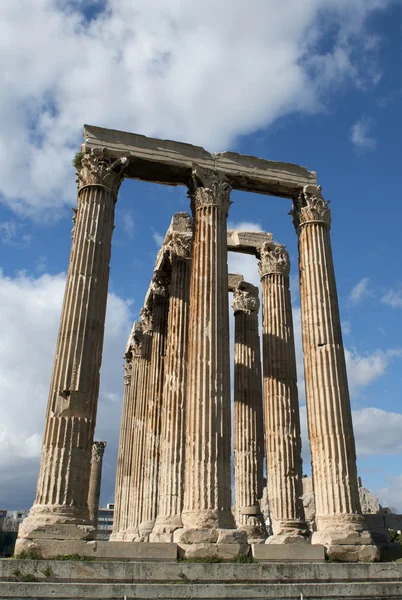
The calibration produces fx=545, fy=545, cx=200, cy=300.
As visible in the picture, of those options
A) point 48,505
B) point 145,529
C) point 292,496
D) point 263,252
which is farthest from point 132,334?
point 48,505

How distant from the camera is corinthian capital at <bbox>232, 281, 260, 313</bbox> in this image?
29516 millimetres

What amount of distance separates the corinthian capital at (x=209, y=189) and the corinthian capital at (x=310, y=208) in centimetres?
315

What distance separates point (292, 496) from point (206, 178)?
1343 centimetres

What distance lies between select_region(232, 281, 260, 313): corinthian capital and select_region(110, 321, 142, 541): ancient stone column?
677 centimetres

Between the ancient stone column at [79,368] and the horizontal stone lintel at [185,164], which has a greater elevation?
the horizontal stone lintel at [185,164]

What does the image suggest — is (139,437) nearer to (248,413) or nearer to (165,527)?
(248,413)

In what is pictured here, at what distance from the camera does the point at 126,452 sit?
3058 cm

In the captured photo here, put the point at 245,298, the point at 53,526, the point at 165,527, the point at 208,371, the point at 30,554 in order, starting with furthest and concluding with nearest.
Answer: the point at 245,298 → the point at 165,527 → the point at 208,371 → the point at 53,526 → the point at 30,554

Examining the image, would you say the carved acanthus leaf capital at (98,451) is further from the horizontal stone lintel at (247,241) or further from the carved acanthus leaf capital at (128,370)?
the horizontal stone lintel at (247,241)

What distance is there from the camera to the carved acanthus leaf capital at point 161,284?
28.3 m

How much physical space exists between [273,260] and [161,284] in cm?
593

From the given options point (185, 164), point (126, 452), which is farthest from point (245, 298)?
point (126, 452)

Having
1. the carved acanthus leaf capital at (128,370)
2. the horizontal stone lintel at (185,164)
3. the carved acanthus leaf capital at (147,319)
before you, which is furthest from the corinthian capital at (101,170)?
Result: the carved acanthus leaf capital at (128,370)

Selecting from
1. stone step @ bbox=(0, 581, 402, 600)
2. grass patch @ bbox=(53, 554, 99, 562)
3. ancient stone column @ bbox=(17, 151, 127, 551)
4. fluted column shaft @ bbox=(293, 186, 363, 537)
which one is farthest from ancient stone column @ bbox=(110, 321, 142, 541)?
stone step @ bbox=(0, 581, 402, 600)
